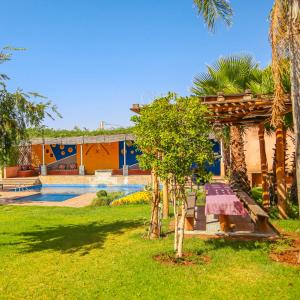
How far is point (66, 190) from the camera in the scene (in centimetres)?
2483

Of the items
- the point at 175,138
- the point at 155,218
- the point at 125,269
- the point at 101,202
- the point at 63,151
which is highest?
the point at 63,151

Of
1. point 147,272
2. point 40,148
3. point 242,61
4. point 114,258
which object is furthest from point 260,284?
point 40,148

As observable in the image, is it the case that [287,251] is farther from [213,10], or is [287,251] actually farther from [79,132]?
[79,132]

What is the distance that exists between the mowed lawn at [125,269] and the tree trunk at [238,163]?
4.75 meters

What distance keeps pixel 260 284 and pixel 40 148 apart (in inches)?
1248

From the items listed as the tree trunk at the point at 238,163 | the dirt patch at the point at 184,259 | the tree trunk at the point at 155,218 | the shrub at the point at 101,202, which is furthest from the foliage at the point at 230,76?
the dirt patch at the point at 184,259

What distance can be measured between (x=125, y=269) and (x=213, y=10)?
633cm

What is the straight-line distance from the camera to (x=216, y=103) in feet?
27.6

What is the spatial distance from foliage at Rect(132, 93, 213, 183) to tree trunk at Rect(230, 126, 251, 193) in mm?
7624

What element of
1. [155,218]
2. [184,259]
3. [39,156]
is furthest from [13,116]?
[39,156]

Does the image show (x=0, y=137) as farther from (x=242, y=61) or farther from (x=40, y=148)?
Result: (x=40, y=148)

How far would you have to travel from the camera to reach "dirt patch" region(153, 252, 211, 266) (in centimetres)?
615

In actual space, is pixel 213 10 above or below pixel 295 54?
above

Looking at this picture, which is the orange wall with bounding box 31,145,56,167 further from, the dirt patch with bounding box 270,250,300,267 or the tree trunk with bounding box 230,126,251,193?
the dirt patch with bounding box 270,250,300,267
